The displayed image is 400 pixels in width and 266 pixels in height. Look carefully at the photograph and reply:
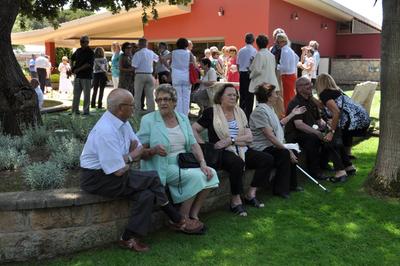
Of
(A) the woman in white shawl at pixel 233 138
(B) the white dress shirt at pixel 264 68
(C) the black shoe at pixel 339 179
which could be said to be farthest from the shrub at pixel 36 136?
(B) the white dress shirt at pixel 264 68

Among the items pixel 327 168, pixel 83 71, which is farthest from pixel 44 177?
pixel 83 71

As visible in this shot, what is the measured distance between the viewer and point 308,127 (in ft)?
21.2

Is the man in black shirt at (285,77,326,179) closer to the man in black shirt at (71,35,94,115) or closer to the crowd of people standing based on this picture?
the crowd of people standing

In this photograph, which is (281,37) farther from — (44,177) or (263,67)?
(44,177)

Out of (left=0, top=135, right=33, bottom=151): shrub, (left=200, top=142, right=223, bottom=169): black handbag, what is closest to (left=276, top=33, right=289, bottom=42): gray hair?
(left=200, top=142, right=223, bottom=169): black handbag

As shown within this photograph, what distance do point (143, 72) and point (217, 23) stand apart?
9682 millimetres

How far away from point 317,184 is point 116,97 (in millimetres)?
3258

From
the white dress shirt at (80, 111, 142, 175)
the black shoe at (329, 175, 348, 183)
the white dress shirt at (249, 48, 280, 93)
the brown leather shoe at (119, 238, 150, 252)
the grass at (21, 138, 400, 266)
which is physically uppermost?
the white dress shirt at (249, 48, 280, 93)

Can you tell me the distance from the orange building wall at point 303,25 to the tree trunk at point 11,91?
12501mm

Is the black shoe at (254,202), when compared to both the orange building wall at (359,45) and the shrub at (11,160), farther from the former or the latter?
the orange building wall at (359,45)

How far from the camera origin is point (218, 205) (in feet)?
17.2

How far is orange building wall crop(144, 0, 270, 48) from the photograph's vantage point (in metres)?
18.4

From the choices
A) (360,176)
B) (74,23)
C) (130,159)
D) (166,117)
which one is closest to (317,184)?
(360,176)

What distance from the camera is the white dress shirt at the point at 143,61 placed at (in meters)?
10.4
